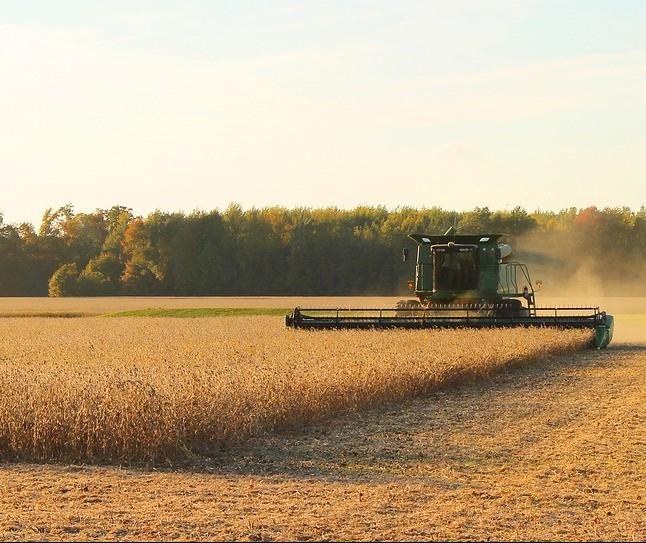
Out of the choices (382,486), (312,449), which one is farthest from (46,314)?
(382,486)

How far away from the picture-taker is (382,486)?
891cm

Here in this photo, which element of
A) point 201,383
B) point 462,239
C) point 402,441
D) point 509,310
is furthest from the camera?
point 462,239

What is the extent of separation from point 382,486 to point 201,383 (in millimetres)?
3344

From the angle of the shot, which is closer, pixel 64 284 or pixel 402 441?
pixel 402 441

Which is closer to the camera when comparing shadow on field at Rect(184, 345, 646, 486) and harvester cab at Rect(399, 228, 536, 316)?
shadow on field at Rect(184, 345, 646, 486)

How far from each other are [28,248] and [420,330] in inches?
2836

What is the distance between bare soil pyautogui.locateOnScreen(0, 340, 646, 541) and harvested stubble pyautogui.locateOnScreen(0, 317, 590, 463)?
0.34 m

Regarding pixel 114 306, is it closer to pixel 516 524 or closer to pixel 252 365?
pixel 252 365

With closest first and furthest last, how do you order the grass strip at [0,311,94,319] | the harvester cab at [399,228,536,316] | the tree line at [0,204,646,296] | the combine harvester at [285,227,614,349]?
the combine harvester at [285,227,614,349] → the harvester cab at [399,228,536,316] → the grass strip at [0,311,94,319] → the tree line at [0,204,646,296]

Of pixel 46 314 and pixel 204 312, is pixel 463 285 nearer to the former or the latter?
pixel 204 312

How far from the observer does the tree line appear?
7000cm

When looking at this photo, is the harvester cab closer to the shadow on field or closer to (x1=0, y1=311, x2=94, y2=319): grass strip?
the shadow on field

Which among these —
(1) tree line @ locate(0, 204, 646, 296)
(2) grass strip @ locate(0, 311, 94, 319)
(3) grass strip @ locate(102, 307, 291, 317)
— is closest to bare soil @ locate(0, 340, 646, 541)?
(3) grass strip @ locate(102, 307, 291, 317)

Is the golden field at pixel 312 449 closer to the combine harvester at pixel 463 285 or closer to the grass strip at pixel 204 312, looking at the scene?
the combine harvester at pixel 463 285
